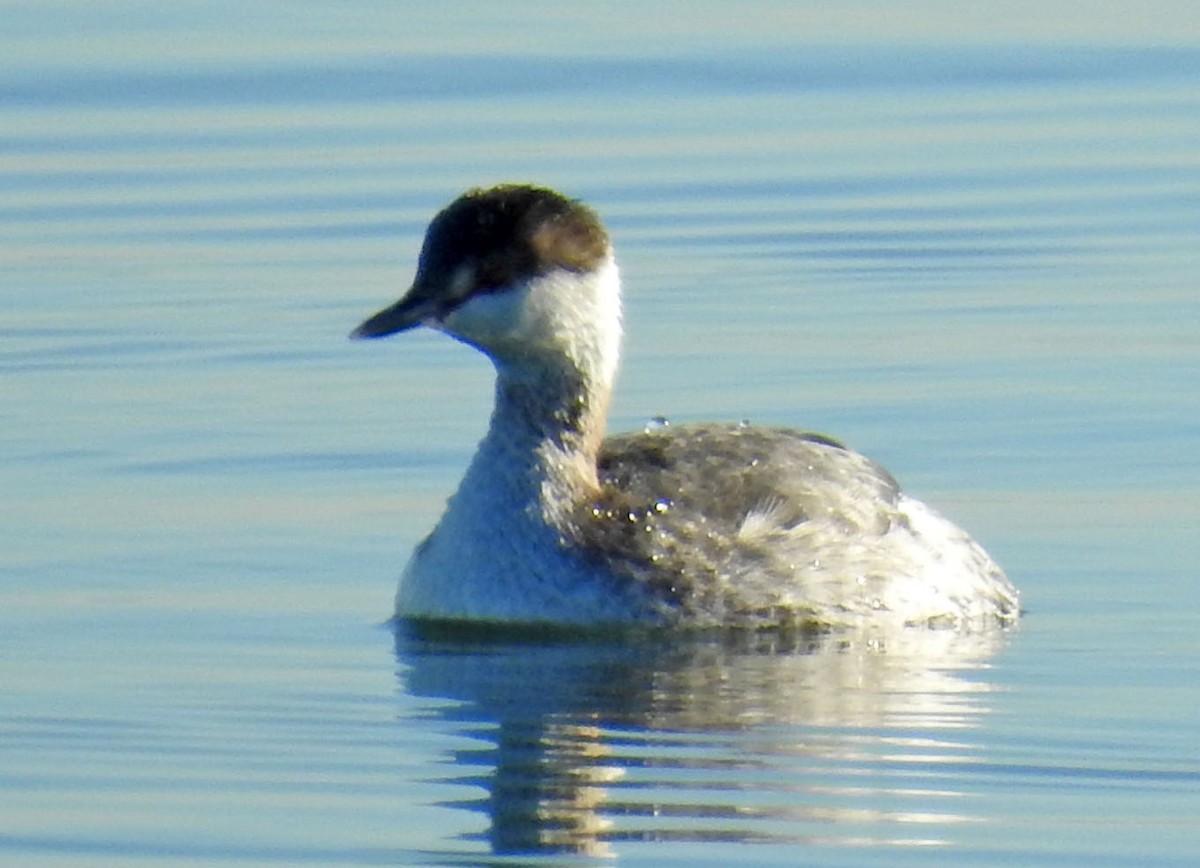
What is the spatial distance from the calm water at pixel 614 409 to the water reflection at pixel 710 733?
25 millimetres

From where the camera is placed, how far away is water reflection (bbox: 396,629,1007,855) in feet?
32.0

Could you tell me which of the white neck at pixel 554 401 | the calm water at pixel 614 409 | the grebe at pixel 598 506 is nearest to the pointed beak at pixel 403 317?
the grebe at pixel 598 506

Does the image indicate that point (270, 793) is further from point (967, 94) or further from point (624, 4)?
point (624, 4)

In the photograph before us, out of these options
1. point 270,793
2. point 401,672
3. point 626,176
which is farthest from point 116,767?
point 626,176

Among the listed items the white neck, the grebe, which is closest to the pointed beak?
the grebe

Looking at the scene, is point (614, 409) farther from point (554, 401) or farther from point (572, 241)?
point (572, 241)

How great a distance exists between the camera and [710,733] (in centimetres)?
1103

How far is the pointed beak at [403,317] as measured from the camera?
503 inches

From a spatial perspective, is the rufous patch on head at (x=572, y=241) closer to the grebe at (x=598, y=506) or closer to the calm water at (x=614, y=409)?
the grebe at (x=598, y=506)

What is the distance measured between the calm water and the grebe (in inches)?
9.0

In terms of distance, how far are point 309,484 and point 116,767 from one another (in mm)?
4437

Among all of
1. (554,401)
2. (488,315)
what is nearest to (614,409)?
(554,401)

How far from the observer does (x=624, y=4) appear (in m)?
27.7

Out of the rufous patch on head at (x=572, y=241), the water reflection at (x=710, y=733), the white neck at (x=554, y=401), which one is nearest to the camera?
the water reflection at (x=710, y=733)
